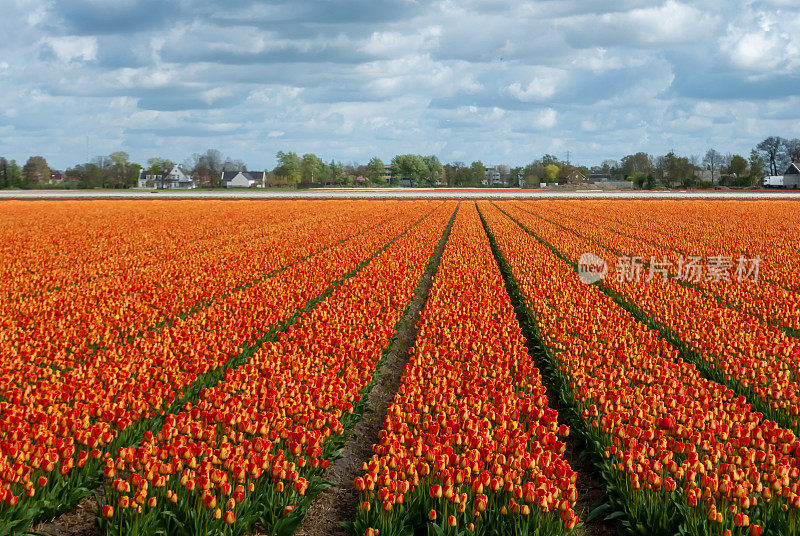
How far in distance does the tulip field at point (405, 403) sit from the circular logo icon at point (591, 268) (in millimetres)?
179

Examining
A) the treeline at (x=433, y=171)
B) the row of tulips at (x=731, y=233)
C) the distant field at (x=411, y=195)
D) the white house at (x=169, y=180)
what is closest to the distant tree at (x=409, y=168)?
the treeline at (x=433, y=171)

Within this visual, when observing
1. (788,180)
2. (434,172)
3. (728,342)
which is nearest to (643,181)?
(788,180)

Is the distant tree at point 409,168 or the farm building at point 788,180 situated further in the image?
the distant tree at point 409,168

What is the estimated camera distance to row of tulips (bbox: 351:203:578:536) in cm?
469

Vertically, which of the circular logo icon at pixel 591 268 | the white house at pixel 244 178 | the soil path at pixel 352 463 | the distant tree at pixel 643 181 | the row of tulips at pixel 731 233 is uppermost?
the white house at pixel 244 178

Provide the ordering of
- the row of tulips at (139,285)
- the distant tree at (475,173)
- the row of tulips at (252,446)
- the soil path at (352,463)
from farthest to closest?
the distant tree at (475,173)
the row of tulips at (139,285)
the soil path at (352,463)
the row of tulips at (252,446)

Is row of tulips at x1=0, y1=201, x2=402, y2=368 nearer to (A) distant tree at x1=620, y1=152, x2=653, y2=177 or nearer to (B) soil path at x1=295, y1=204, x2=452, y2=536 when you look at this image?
(B) soil path at x1=295, y1=204, x2=452, y2=536

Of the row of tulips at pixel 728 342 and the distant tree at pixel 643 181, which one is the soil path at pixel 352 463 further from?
the distant tree at pixel 643 181

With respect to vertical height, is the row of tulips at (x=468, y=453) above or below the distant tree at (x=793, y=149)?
below

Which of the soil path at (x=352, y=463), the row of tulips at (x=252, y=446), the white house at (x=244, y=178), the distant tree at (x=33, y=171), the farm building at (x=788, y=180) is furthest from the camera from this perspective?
the white house at (x=244, y=178)

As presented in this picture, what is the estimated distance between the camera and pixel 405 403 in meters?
6.49

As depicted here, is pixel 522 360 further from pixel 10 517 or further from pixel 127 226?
pixel 127 226

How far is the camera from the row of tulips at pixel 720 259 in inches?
480

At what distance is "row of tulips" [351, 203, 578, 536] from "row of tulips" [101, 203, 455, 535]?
57cm
